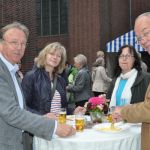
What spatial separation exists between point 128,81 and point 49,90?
116 centimetres

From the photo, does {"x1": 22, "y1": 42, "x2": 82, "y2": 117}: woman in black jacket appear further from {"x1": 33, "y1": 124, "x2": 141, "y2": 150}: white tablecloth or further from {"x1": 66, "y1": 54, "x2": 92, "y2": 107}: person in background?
{"x1": 66, "y1": 54, "x2": 92, "y2": 107}: person in background

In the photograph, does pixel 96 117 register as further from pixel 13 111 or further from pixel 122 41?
pixel 122 41

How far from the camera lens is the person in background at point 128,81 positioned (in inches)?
194

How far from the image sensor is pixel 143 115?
2.92 metres

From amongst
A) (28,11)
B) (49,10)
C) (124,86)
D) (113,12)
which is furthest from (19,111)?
(49,10)

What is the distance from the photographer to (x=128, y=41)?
1343 centimetres

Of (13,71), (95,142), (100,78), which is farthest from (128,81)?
(100,78)

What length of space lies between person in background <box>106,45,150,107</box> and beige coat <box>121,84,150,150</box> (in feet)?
6.02

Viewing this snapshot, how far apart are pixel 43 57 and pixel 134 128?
5.13 ft

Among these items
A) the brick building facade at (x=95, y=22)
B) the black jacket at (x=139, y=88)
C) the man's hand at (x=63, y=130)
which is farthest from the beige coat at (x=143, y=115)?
the brick building facade at (x=95, y=22)

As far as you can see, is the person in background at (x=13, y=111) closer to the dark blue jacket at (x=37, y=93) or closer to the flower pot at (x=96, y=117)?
the flower pot at (x=96, y=117)

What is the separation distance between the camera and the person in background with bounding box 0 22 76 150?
8.81 ft

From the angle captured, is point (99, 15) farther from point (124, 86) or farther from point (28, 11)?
point (124, 86)

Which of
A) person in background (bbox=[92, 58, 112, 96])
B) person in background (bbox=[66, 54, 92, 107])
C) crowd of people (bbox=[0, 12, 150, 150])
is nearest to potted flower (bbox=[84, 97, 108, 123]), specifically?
crowd of people (bbox=[0, 12, 150, 150])
